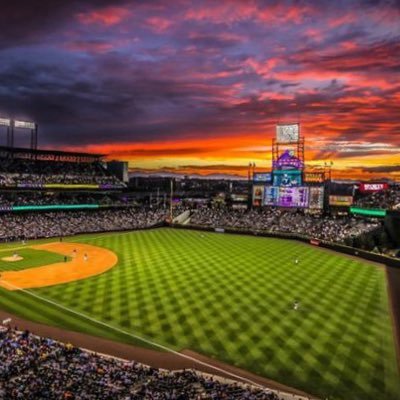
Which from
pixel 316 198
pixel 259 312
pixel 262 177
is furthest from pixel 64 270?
pixel 316 198

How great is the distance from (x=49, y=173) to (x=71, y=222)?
15.7 m

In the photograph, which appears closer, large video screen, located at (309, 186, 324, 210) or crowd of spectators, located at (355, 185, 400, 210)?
crowd of spectators, located at (355, 185, 400, 210)

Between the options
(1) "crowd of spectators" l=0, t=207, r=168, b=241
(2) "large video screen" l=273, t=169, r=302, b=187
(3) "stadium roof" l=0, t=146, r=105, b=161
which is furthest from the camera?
(3) "stadium roof" l=0, t=146, r=105, b=161

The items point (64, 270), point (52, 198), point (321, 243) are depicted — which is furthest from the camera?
point (52, 198)

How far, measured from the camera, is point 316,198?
2736 inches

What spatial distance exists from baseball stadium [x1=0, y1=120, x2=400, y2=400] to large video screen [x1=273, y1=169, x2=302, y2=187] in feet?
0.65

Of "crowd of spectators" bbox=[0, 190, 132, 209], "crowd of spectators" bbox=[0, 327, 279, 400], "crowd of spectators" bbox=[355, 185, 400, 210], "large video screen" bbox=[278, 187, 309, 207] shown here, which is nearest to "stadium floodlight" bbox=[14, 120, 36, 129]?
"crowd of spectators" bbox=[0, 190, 132, 209]

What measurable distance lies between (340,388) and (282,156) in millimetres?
57075

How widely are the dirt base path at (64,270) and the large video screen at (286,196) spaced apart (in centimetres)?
3410

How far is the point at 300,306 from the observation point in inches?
1136

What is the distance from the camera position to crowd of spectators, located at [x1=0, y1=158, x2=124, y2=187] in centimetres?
7216

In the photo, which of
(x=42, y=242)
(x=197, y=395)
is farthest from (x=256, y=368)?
(x=42, y=242)

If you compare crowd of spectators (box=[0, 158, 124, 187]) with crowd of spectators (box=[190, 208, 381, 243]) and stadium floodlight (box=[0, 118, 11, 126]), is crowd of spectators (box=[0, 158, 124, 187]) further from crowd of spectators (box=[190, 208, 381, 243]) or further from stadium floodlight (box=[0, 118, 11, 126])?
crowd of spectators (box=[190, 208, 381, 243])

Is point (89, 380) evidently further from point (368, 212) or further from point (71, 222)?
point (71, 222)
